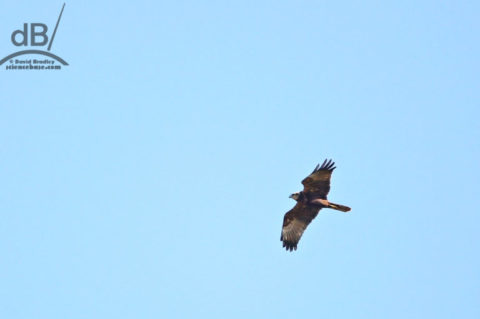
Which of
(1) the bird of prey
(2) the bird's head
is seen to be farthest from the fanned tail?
(2) the bird's head

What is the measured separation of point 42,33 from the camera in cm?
4088

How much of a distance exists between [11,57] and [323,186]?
1772 cm

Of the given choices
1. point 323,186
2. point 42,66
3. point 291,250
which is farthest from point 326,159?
point 42,66

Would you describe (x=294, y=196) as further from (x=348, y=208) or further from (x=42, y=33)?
(x=42, y=33)

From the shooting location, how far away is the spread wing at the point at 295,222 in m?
29.6

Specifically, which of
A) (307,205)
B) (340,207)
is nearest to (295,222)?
(307,205)

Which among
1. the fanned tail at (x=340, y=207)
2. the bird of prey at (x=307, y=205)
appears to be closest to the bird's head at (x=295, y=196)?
the bird of prey at (x=307, y=205)

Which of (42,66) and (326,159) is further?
(42,66)

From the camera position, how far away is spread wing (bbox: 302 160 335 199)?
28.6m

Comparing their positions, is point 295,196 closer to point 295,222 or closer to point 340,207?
point 295,222

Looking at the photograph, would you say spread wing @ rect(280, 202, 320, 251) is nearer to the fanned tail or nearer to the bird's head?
the bird's head

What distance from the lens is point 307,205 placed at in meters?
29.3

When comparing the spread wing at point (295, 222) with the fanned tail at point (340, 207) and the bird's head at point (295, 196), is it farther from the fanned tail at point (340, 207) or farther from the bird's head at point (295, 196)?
the fanned tail at point (340, 207)

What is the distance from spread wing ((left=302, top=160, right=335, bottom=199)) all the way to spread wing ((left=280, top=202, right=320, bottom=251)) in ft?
2.22
